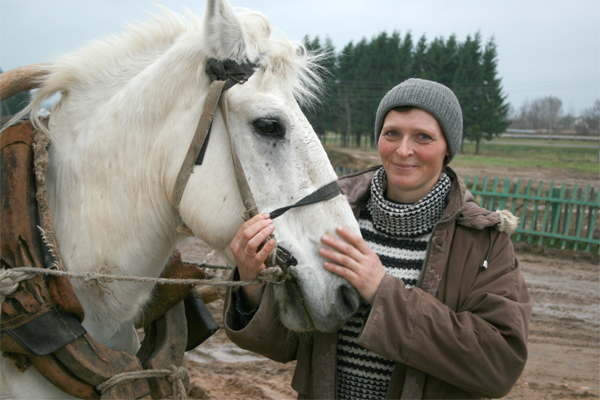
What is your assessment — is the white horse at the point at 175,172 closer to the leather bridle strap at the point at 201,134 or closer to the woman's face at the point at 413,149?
the leather bridle strap at the point at 201,134

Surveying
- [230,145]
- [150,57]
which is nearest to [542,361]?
[230,145]

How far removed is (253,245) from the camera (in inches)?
53.4

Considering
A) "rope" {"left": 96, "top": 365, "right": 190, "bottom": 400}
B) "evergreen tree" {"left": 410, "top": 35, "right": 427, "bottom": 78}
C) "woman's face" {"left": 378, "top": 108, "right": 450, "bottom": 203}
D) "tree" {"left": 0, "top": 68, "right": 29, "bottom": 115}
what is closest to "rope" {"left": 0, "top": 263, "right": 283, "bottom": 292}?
"rope" {"left": 96, "top": 365, "right": 190, "bottom": 400}

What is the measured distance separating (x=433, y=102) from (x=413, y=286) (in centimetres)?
74

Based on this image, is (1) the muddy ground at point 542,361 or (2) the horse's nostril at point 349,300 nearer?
(2) the horse's nostril at point 349,300

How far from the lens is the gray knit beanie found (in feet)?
5.16

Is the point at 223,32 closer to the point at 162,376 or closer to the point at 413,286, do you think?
the point at 413,286

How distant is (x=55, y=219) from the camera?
5.12 feet

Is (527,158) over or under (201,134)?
over

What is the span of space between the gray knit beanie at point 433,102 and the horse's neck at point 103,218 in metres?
1.03

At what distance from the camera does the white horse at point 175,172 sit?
147 cm

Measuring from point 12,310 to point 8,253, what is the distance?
200 mm

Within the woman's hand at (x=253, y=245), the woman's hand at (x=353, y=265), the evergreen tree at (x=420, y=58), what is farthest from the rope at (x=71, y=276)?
the evergreen tree at (x=420, y=58)

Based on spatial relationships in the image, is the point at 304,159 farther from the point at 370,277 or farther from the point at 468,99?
the point at 468,99
